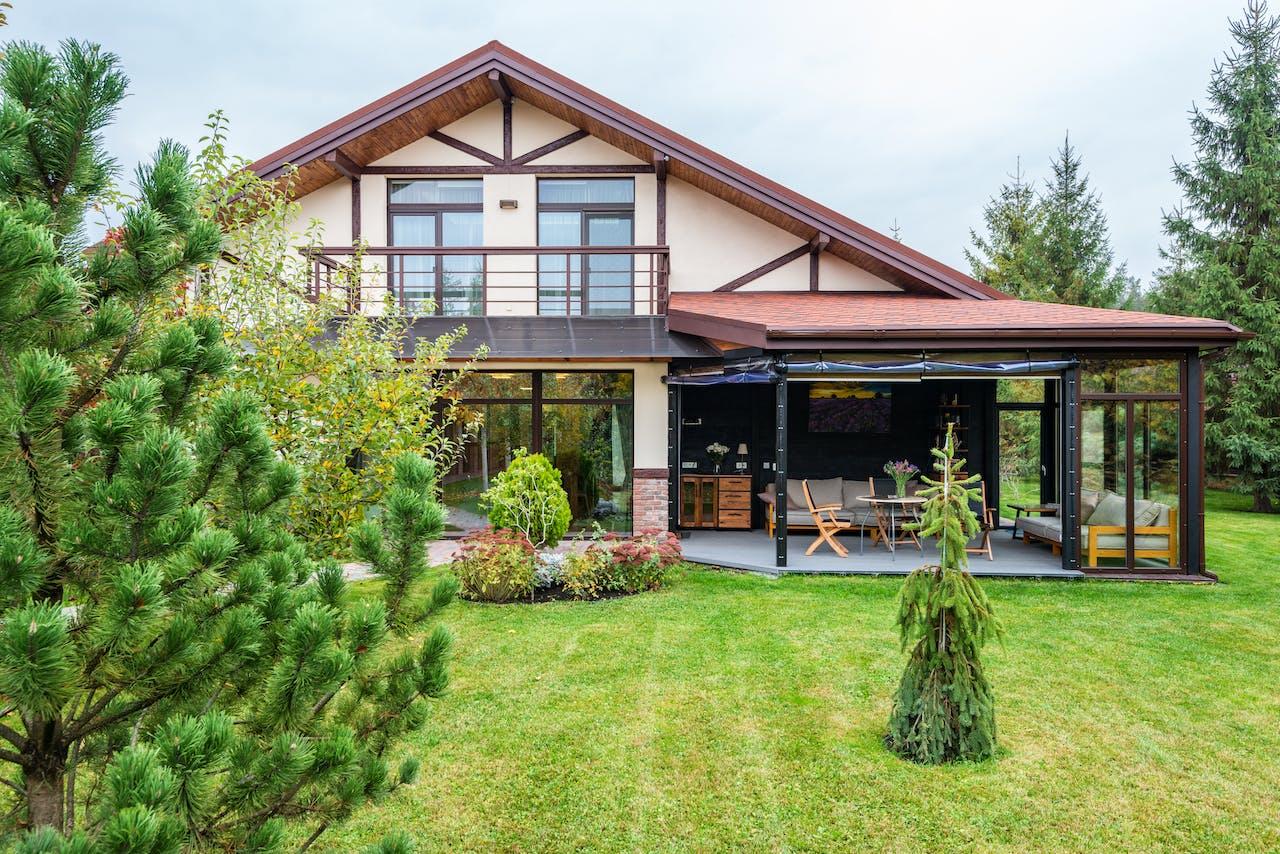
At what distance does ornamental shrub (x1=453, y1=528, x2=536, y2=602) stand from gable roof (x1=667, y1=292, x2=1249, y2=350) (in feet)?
12.2

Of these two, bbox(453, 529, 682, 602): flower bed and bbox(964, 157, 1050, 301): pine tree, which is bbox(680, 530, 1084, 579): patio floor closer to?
bbox(453, 529, 682, 602): flower bed

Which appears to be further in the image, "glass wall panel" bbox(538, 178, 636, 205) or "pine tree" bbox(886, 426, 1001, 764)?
"glass wall panel" bbox(538, 178, 636, 205)

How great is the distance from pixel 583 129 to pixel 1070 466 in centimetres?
846

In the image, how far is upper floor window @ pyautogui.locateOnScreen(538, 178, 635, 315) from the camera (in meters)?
11.0

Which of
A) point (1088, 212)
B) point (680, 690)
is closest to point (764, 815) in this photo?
point (680, 690)

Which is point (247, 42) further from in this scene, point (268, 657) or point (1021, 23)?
point (268, 657)

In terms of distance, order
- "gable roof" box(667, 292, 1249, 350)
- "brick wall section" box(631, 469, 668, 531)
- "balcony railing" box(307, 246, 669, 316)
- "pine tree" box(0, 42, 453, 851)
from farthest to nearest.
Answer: "balcony railing" box(307, 246, 669, 316) < "brick wall section" box(631, 469, 668, 531) < "gable roof" box(667, 292, 1249, 350) < "pine tree" box(0, 42, 453, 851)

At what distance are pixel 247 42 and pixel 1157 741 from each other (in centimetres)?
2795

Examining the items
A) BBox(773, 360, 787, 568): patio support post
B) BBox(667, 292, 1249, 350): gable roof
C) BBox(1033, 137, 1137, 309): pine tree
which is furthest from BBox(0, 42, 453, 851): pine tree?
BBox(1033, 137, 1137, 309): pine tree

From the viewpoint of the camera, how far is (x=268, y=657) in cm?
163

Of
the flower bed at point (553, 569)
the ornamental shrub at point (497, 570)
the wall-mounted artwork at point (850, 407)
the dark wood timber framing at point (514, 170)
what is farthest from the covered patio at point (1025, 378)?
the ornamental shrub at point (497, 570)

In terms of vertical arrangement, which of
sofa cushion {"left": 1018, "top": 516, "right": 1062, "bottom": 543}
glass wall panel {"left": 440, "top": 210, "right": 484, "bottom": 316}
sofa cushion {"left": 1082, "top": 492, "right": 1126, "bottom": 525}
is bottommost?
sofa cushion {"left": 1018, "top": 516, "right": 1062, "bottom": 543}

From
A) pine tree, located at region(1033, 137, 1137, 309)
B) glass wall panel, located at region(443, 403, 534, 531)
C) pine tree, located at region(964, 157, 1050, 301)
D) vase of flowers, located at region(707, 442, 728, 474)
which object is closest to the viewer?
glass wall panel, located at region(443, 403, 534, 531)

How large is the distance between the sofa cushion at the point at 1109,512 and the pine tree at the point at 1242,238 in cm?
897
